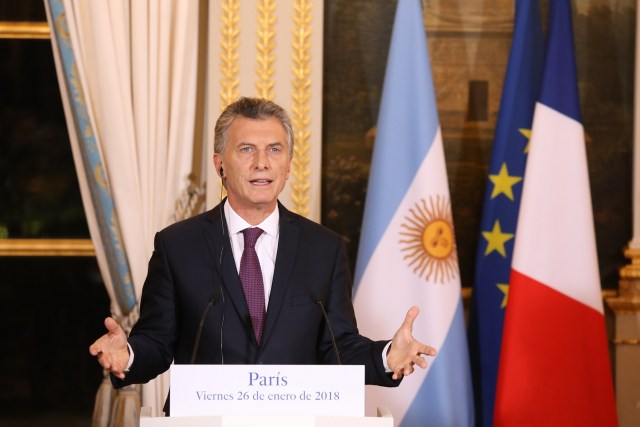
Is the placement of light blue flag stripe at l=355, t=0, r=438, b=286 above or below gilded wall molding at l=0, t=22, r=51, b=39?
below

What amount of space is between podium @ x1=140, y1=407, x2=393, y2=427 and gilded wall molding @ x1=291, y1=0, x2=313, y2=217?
6.37ft

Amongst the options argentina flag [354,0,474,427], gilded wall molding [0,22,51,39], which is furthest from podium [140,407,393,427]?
gilded wall molding [0,22,51,39]

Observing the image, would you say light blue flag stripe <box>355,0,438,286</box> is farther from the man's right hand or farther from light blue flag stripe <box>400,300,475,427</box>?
the man's right hand

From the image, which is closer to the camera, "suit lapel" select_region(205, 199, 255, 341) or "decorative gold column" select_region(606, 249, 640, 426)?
"suit lapel" select_region(205, 199, 255, 341)

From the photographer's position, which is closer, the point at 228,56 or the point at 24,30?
the point at 228,56

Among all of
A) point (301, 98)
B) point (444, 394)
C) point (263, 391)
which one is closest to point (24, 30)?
point (301, 98)

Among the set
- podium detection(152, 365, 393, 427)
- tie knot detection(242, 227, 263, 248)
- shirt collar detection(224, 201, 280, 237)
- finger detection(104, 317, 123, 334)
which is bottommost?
podium detection(152, 365, 393, 427)

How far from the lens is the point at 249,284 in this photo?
251 cm

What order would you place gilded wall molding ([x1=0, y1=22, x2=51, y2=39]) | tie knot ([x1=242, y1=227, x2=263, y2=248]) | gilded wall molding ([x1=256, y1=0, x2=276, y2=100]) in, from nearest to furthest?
tie knot ([x1=242, y1=227, x2=263, y2=248]) < gilded wall molding ([x1=256, y1=0, x2=276, y2=100]) < gilded wall molding ([x1=0, y1=22, x2=51, y2=39])

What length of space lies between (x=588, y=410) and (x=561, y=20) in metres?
1.44

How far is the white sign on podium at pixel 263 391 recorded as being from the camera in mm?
1970

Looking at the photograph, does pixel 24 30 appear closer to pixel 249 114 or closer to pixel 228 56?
pixel 228 56

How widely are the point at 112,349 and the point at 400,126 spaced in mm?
1831

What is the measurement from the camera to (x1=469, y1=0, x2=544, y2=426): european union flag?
3.84 m
